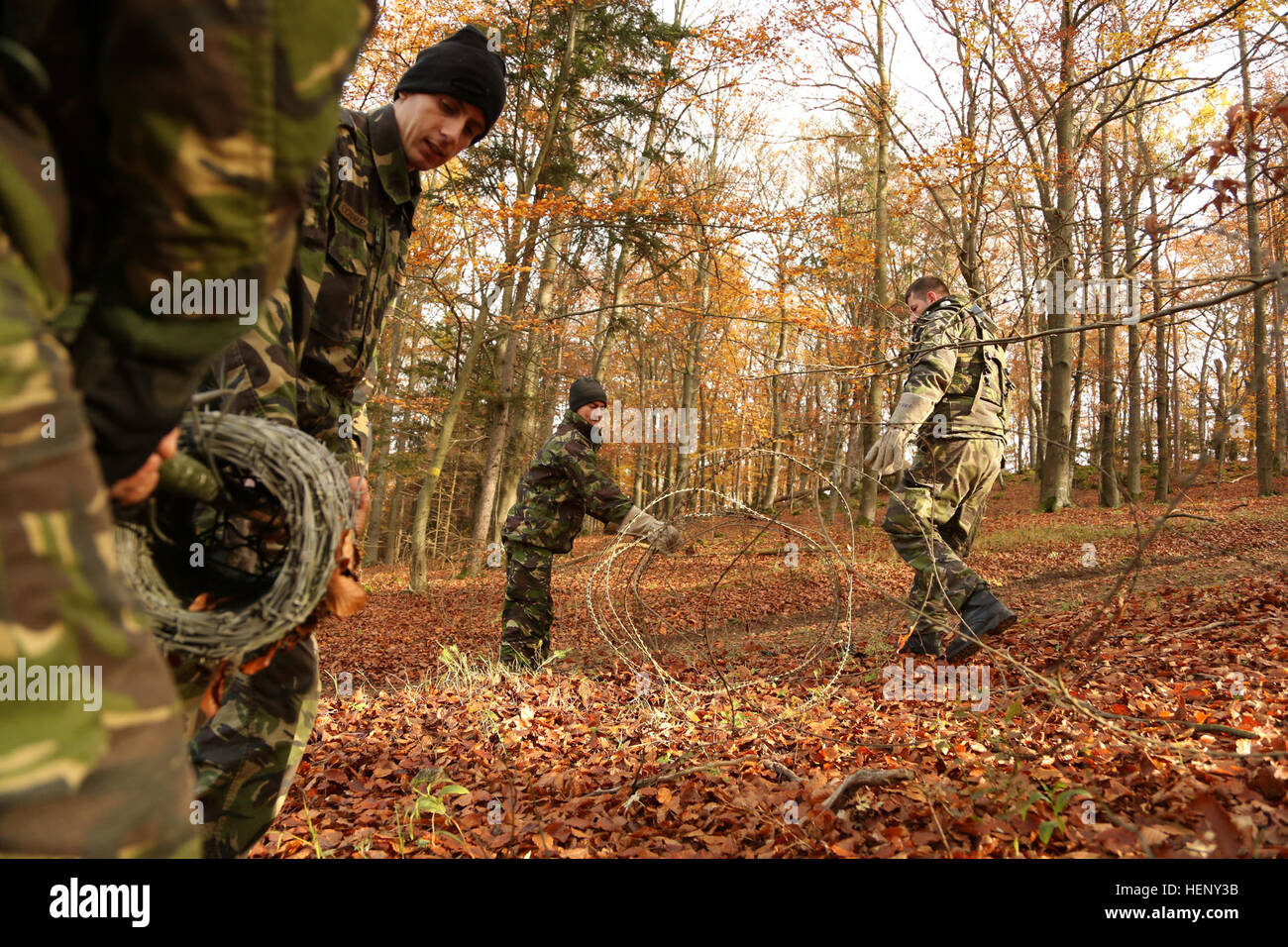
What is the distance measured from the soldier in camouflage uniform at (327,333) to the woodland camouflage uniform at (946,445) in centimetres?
371

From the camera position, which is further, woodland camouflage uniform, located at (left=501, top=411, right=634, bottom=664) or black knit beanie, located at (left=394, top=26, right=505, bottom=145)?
woodland camouflage uniform, located at (left=501, top=411, right=634, bottom=664)

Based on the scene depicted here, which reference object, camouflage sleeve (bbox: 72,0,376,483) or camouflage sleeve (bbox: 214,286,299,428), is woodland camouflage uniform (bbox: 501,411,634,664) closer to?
camouflage sleeve (bbox: 214,286,299,428)

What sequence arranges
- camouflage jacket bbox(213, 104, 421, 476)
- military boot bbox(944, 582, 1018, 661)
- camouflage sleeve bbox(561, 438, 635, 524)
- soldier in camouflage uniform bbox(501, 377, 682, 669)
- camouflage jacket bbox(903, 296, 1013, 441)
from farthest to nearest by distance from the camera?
soldier in camouflage uniform bbox(501, 377, 682, 669), camouflage sleeve bbox(561, 438, 635, 524), camouflage jacket bbox(903, 296, 1013, 441), military boot bbox(944, 582, 1018, 661), camouflage jacket bbox(213, 104, 421, 476)

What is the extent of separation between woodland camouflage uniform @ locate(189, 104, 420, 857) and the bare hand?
42 cm

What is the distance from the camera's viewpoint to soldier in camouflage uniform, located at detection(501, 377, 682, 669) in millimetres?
6082

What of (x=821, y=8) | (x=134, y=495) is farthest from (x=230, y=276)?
(x=821, y=8)

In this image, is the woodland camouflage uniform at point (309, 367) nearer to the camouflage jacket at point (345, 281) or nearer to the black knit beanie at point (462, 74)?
the camouflage jacket at point (345, 281)

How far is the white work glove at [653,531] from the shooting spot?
16.1 ft

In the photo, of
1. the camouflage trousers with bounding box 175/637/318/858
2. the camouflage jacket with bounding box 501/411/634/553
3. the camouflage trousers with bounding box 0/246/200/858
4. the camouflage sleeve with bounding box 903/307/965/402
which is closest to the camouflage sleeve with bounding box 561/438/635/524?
the camouflage jacket with bounding box 501/411/634/553

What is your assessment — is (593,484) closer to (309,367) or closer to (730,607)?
(309,367)

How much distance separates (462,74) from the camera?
8.25 ft

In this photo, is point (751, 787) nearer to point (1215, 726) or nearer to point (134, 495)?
point (1215, 726)

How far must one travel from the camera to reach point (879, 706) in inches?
166
